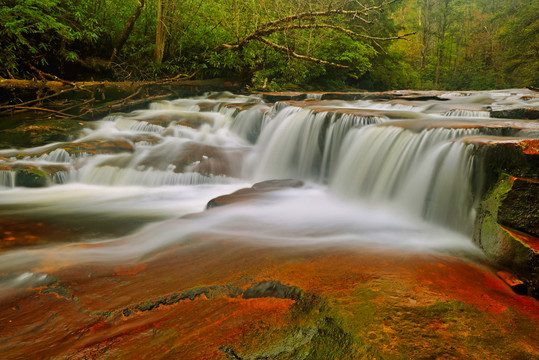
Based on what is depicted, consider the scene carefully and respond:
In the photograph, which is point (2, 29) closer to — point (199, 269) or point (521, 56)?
point (199, 269)

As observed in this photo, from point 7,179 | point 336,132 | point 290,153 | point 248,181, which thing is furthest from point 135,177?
point 336,132

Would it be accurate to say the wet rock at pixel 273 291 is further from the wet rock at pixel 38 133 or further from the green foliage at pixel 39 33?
the green foliage at pixel 39 33

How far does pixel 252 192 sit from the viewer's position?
5.52 m

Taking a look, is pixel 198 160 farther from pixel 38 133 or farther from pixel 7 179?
pixel 38 133

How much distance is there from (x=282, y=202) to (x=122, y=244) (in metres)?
2.45

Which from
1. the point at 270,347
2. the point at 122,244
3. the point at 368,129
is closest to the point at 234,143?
the point at 368,129

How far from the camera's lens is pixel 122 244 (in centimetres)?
366

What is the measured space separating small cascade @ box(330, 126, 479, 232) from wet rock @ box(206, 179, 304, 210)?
0.93m

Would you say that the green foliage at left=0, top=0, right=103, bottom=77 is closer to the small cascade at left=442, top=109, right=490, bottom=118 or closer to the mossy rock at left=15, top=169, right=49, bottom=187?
the mossy rock at left=15, top=169, right=49, bottom=187

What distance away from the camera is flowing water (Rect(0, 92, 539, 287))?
3.76 metres

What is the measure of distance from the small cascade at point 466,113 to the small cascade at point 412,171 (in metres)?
2.70

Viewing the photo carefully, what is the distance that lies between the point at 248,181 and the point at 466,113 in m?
5.26

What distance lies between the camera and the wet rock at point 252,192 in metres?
4.89

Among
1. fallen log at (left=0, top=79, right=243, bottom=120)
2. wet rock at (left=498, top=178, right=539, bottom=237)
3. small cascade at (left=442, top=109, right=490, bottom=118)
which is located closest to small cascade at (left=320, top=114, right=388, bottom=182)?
small cascade at (left=442, top=109, right=490, bottom=118)
